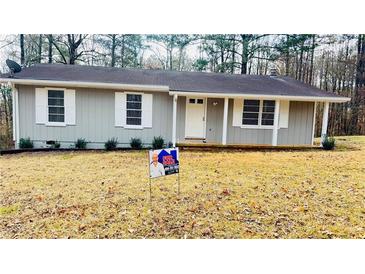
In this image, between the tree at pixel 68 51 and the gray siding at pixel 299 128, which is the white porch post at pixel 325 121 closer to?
the gray siding at pixel 299 128

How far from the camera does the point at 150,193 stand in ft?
12.5

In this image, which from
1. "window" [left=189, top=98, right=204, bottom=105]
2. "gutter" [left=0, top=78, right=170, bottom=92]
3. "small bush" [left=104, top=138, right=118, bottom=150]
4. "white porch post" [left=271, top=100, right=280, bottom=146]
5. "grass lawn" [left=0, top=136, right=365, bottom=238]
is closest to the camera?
"grass lawn" [left=0, top=136, right=365, bottom=238]

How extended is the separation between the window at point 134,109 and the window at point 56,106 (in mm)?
2126

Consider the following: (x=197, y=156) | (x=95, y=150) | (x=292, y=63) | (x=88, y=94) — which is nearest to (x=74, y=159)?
(x=95, y=150)

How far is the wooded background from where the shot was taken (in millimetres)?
5918

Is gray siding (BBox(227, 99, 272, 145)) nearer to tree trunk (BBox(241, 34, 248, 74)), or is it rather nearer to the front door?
the front door

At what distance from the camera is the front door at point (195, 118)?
841 cm

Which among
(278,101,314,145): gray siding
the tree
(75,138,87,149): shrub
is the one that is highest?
the tree

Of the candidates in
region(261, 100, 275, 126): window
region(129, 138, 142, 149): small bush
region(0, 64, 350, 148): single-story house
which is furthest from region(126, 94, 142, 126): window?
region(261, 100, 275, 126): window

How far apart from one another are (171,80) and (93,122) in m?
3.11

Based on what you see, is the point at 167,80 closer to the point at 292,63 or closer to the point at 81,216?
the point at 292,63

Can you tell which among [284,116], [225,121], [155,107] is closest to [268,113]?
[284,116]

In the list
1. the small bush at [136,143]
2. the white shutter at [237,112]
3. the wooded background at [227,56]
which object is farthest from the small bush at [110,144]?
the white shutter at [237,112]

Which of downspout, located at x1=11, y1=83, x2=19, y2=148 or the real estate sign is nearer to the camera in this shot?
the real estate sign
